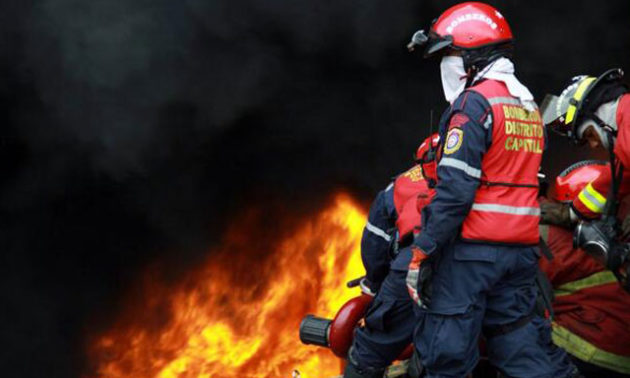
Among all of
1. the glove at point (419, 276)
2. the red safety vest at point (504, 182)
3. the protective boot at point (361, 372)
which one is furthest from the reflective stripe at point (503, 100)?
the protective boot at point (361, 372)

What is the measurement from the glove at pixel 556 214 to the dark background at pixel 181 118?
9.28 ft

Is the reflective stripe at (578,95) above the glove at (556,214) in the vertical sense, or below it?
above

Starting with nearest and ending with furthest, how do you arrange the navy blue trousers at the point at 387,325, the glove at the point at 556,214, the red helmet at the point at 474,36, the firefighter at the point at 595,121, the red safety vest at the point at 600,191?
1. the red helmet at the point at 474,36
2. the red safety vest at the point at 600,191
3. the firefighter at the point at 595,121
4. the navy blue trousers at the point at 387,325
5. the glove at the point at 556,214

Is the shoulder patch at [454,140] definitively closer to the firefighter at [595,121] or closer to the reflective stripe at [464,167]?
the reflective stripe at [464,167]

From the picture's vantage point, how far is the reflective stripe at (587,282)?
11.2 ft

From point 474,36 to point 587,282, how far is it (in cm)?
141

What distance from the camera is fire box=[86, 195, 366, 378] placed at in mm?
5168

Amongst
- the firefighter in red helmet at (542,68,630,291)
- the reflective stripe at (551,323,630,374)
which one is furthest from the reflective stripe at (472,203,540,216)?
the reflective stripe at (551,323,630,374)

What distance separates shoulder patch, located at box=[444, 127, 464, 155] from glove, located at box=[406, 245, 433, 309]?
0.43m

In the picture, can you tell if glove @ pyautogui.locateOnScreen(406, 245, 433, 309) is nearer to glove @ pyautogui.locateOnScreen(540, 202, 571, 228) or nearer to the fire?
glove @ pyautogui.locateOnScreen(540, 202, 571, 228)

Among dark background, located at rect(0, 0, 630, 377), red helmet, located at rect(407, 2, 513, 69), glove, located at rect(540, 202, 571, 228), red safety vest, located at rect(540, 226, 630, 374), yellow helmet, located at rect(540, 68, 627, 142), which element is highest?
dark background, located at rect(0, 0, 630, 377)

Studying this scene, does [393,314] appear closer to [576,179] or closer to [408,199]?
[408,199]

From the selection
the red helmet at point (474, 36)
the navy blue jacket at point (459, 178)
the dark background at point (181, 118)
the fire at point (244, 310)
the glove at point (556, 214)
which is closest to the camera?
the navy blue jacket at point (459, 178)

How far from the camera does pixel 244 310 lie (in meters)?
5.64
